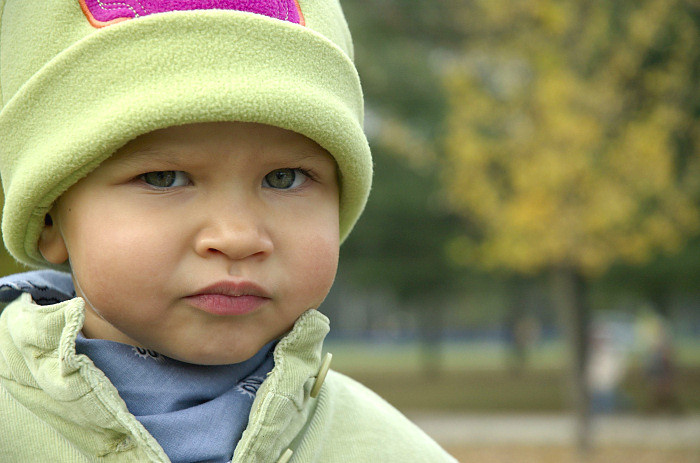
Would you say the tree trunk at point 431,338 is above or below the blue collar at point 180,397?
above

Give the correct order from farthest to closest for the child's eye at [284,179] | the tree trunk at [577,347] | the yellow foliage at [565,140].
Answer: the tree trunk at [577,347] < the yellow foliage at [565,140] < the child's eye at [284,179]

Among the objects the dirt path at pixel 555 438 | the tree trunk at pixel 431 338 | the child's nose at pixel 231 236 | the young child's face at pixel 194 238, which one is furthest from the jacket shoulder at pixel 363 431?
the tree trunk at pixel 431 338

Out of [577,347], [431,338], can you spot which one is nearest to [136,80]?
[577,347]

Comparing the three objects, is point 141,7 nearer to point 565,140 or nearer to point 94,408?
point 94,408

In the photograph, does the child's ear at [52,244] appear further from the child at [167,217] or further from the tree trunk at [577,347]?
the tree trunk at [577,347]

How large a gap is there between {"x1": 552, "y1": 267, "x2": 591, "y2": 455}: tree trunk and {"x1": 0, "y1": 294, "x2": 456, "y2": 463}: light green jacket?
989 cm

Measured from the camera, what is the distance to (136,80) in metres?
1.48

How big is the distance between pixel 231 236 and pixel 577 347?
407 inches

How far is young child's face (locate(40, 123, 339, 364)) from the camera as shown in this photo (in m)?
1.46

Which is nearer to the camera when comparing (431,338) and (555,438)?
(555,438)

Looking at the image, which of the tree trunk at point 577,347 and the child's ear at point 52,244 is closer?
the child's ear at point 52,244

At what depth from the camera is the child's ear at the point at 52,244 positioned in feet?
5.42

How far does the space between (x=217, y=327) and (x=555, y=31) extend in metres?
8.59

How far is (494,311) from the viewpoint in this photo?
44656 millimetres
